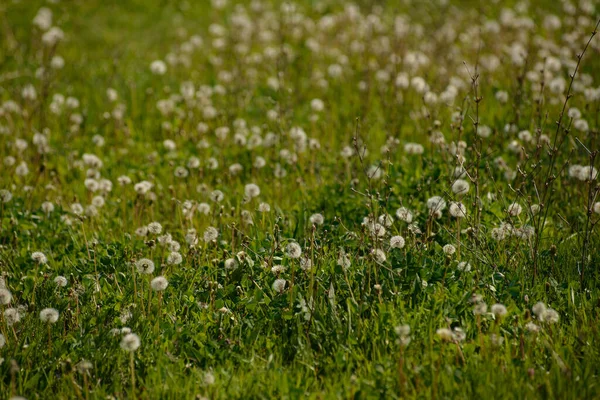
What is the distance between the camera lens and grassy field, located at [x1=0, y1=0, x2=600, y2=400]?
285 centimetres

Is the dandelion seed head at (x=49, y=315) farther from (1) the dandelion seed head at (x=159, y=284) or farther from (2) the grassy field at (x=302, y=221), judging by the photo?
(1) the dandelion seed head at (x=159, y=284)

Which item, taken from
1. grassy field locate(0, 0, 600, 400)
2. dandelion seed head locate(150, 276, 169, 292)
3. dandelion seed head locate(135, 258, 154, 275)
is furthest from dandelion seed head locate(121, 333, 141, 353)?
dandelion seed head locate(135, 258, 154, 275)

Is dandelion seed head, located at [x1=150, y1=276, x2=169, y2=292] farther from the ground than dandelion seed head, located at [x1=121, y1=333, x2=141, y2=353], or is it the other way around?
dandelion seed head, located at [x1=150, y1=276, x2=169, y2=292]

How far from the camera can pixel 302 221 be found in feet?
13.5

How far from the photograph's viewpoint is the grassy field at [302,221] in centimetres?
285

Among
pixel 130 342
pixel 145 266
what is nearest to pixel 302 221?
pixel 145 266

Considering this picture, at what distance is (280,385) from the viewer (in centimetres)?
273

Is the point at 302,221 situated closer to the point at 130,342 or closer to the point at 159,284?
the point at 159,284

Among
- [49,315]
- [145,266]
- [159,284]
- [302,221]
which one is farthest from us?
[302,221]

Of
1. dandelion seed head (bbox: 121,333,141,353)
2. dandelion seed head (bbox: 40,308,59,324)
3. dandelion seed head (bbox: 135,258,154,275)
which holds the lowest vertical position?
dandelion seed head (bbox: 40,308,59,324)

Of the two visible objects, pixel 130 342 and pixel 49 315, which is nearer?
pixel 130 342

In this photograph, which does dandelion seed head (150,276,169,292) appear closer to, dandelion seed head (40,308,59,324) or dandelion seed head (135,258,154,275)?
dandelion seed head (135,258,154,275)

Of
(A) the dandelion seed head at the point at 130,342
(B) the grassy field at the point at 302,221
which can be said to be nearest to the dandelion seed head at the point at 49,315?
(B) the grassy field at the point at 302,221

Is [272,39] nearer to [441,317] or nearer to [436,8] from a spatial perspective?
[436,8]
